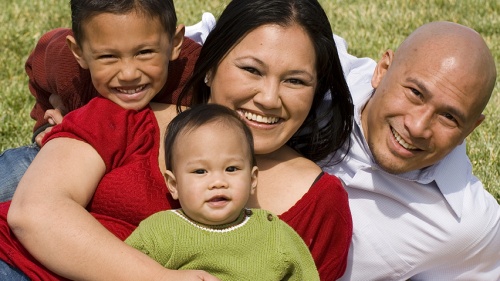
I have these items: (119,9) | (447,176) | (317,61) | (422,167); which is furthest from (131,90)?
(447,176)

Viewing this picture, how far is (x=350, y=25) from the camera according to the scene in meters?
A: 8.37

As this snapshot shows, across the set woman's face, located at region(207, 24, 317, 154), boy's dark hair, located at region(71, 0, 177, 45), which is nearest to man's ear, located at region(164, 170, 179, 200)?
woman's face, located at region(207, 24, 317, 154)

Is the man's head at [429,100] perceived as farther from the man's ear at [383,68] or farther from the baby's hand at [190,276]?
the baby's hand at [190,276]

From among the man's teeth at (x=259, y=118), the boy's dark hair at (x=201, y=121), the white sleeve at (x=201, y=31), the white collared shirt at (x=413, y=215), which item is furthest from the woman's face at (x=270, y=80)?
the white sleeve at (x=201, y=31)

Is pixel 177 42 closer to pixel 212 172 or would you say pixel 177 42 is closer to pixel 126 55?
pixel 126 55

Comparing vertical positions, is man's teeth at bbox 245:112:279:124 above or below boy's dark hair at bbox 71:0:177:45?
below

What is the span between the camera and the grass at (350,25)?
257 inches

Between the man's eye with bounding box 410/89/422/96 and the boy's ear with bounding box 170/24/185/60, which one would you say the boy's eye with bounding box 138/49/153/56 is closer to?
the boy's ear with bounding box 170/24/185/60

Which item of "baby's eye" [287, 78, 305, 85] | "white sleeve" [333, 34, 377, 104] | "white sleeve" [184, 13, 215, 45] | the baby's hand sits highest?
"baby's eye" [287, 78, 305, 85]

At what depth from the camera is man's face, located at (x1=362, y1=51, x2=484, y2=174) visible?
4.27 meters

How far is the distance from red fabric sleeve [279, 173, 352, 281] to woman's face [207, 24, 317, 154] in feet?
1.00

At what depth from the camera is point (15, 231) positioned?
3.71 meters

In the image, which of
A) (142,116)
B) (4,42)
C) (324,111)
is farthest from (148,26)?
(4,42)

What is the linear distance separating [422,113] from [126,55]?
1340 millimetres
